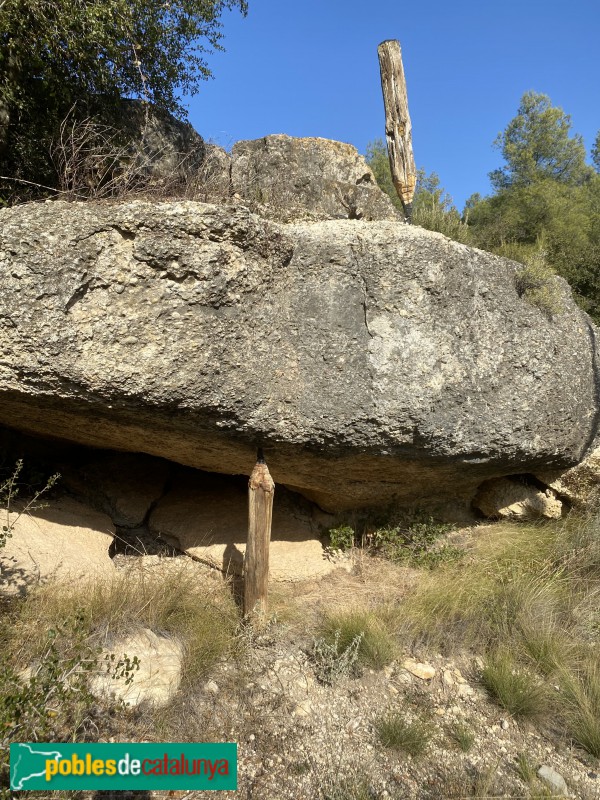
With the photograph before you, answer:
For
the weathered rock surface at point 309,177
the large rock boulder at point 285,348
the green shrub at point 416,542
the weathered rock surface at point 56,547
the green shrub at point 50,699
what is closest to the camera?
the green shrub at point 50,699

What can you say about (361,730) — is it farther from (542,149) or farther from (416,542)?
(542,149)

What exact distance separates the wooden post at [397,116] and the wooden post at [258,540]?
349cm

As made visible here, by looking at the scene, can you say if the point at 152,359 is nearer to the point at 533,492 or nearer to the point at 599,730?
the point at 599,730

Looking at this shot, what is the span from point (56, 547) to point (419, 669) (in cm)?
290

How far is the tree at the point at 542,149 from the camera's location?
1769 centimetres

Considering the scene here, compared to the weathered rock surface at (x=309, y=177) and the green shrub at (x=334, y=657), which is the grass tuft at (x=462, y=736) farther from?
the weathered rock surface at (x=309, y=177)

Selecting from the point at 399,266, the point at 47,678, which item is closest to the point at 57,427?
the point at 47,678

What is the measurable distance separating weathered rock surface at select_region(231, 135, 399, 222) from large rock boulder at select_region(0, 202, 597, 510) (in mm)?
1951

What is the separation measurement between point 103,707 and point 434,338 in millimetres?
3121

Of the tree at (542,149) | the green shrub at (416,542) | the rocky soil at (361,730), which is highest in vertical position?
the tree at (542,149)

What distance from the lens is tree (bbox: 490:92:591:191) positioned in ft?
58.0

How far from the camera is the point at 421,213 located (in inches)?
206

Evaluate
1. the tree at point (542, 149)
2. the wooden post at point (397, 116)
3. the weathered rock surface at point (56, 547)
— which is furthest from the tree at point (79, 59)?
the tree at point (542, 149)

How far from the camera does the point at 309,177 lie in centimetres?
623
